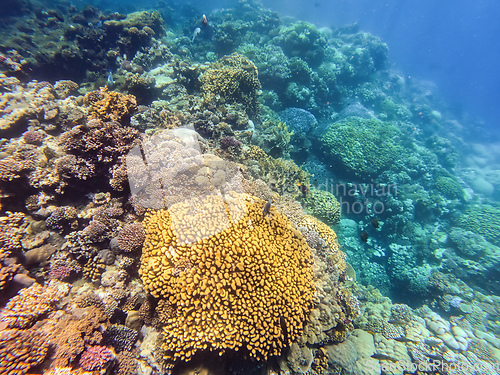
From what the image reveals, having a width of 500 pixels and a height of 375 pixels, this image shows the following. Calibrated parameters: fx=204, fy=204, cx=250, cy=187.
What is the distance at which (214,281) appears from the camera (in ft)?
9.75

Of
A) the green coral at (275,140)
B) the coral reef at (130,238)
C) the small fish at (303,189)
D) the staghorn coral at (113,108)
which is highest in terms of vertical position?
the green coral at (275,140)

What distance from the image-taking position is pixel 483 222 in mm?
10977

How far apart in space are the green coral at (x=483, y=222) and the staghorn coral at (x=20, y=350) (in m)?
16.6

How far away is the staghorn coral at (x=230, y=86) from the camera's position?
7.65 m

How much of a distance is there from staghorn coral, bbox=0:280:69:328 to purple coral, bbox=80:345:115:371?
918mm

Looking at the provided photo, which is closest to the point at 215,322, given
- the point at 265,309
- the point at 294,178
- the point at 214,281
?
the point at 214,281

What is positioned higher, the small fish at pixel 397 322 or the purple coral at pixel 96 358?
the small fish at pixel 397 322

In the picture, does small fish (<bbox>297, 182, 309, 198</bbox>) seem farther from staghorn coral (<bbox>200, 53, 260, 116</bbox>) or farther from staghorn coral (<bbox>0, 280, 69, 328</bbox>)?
staghorn coral (<bbox>0, 280, 69, 328</bbox>)

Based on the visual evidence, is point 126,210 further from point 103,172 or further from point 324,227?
point 324,227

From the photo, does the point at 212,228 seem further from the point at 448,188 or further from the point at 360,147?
the point at 448,188

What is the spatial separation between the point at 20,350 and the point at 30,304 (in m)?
0.69

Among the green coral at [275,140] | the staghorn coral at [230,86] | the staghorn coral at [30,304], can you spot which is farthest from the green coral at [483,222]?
the staghorn coral at [30,304]

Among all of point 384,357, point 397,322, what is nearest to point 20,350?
point 384,357

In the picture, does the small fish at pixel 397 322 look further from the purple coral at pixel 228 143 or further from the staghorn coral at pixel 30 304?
the staghorn coral at pixel 30 304
